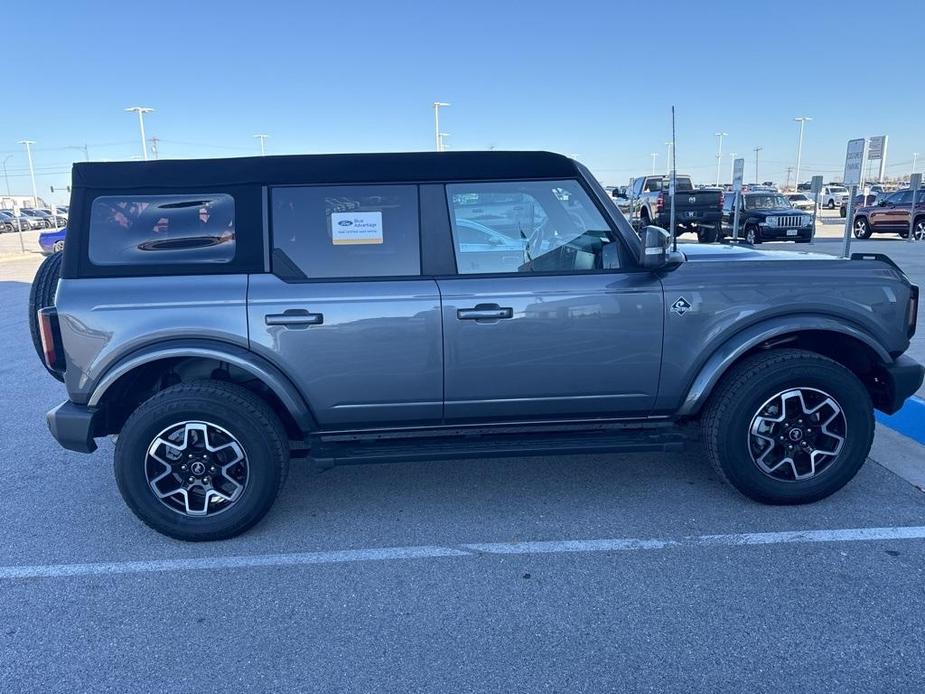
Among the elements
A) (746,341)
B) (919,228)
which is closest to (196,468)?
(746,341)

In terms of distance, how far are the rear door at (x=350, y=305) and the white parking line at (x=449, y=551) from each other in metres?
0.70

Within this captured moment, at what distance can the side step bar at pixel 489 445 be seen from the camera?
355 cm

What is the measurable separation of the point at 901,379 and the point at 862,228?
22.9 m

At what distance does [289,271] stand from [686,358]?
2129 millimetres

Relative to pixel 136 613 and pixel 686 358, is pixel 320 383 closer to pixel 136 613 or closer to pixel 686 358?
pixel 136 613

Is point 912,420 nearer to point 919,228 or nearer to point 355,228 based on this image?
point 355,228

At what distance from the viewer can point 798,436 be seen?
3.69 metres

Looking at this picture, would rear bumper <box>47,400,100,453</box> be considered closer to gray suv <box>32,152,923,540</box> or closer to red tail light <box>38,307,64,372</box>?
gray suv <box>32,152,923,540</box>

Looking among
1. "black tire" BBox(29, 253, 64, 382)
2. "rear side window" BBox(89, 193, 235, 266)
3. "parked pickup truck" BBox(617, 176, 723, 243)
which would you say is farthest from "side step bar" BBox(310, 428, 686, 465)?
"parked pickup truck" BBox(617, 176, 723, 243)

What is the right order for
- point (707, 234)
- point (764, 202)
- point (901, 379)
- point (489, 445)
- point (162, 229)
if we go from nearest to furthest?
point (162, 229) < point (489, 445) < point (901, 379) < point (707, 234) < point (764, 202)

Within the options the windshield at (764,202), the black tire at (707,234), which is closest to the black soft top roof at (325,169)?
the black tire at (707,234)

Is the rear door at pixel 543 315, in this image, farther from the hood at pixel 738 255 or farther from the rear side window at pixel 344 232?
the hood at pixel 738 255

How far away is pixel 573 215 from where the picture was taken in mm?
3678

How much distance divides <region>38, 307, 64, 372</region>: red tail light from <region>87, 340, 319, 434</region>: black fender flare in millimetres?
237
